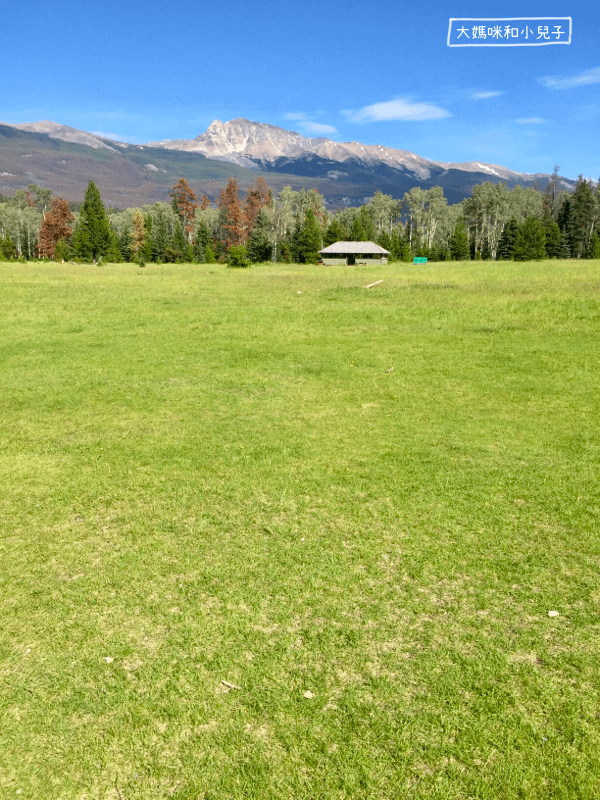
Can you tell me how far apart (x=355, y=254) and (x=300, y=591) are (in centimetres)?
8020

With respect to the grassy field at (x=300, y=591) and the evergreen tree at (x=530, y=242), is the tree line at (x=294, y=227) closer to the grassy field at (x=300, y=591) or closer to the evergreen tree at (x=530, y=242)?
the evergreen tree at (x=530, y=242)

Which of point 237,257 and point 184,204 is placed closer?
point 237,257

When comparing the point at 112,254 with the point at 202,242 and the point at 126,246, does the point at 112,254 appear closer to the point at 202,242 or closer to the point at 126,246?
the point at 202,242

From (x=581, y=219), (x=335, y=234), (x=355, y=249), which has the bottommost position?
(x=355, y=249)

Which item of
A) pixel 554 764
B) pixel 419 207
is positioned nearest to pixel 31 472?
pixel 554 764

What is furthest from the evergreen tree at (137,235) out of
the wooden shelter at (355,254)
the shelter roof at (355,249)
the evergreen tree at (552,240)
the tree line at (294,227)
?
the evergreen tree at (552,240)

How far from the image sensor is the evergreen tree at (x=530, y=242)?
81.8m

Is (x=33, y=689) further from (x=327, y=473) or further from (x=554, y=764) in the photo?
(x=327, y=473)

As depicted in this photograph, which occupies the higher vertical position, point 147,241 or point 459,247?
point 147,241

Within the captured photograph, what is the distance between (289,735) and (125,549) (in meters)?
3.49

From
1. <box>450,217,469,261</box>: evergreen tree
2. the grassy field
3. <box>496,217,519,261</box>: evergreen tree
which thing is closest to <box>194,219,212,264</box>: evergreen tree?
<box>450,217,469,261</box>: evergreen tree

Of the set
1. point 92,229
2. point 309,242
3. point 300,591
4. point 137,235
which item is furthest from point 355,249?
point 300,591

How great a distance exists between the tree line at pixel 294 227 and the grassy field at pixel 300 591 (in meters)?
53.9

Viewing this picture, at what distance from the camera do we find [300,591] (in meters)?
5.82
